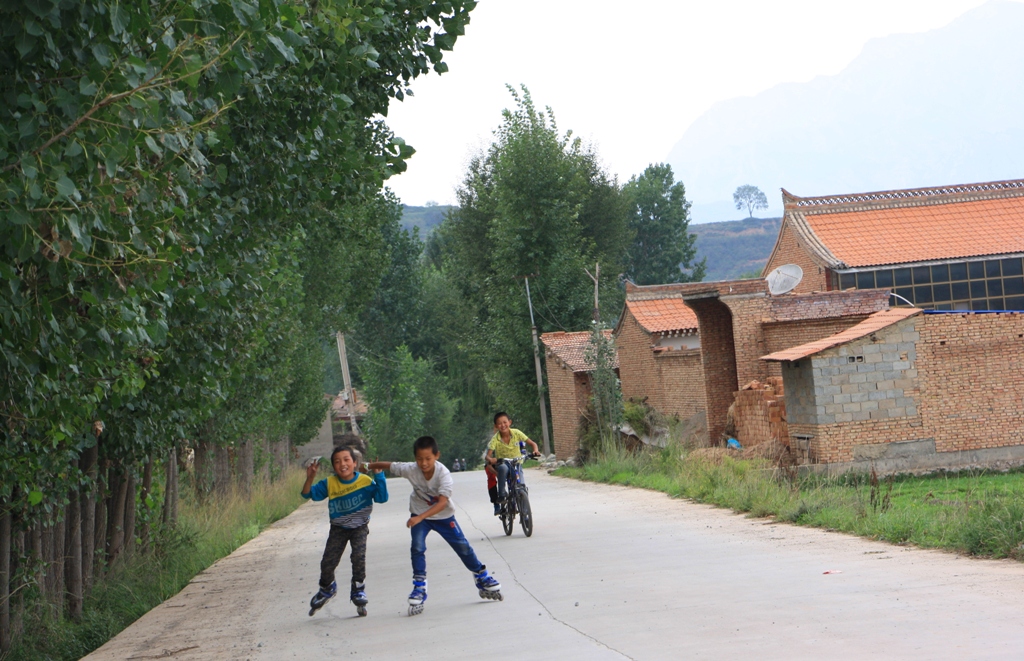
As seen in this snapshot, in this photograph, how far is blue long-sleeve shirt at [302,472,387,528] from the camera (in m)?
9.21

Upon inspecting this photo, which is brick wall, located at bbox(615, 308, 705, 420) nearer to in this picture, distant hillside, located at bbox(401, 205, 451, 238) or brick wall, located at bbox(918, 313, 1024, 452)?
brick wall, located at bbox(918, 313, 1024, 452)

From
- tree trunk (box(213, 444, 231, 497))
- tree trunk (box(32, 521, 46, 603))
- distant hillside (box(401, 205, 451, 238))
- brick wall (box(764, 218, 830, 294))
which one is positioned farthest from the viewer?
distant hillside (box(401, 205, 451, 238))

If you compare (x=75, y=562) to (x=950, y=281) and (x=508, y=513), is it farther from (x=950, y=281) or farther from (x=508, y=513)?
(x=950, y=281)

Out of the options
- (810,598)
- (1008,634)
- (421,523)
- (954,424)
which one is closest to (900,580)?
(810,598)

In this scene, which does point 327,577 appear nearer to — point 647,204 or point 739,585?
point 739,585

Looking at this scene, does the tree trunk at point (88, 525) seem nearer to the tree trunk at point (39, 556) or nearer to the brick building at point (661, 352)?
the tree trunk at point (39, 556)

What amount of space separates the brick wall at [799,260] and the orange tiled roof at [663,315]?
4.41m

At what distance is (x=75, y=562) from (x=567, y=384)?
3093cm

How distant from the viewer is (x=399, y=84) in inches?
519

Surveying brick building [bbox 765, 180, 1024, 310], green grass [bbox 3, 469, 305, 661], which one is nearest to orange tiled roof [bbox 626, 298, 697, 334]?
brick building [bbox 765, 180, 1024, 310]

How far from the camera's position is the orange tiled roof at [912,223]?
37.1 m

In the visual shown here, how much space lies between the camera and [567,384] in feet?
138

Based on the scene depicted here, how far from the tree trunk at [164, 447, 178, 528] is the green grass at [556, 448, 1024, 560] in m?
8.95

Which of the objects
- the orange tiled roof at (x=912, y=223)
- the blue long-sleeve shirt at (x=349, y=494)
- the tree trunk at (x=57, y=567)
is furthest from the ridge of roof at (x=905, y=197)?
the blue long-sleeve shirt at (x=349, y=494)
